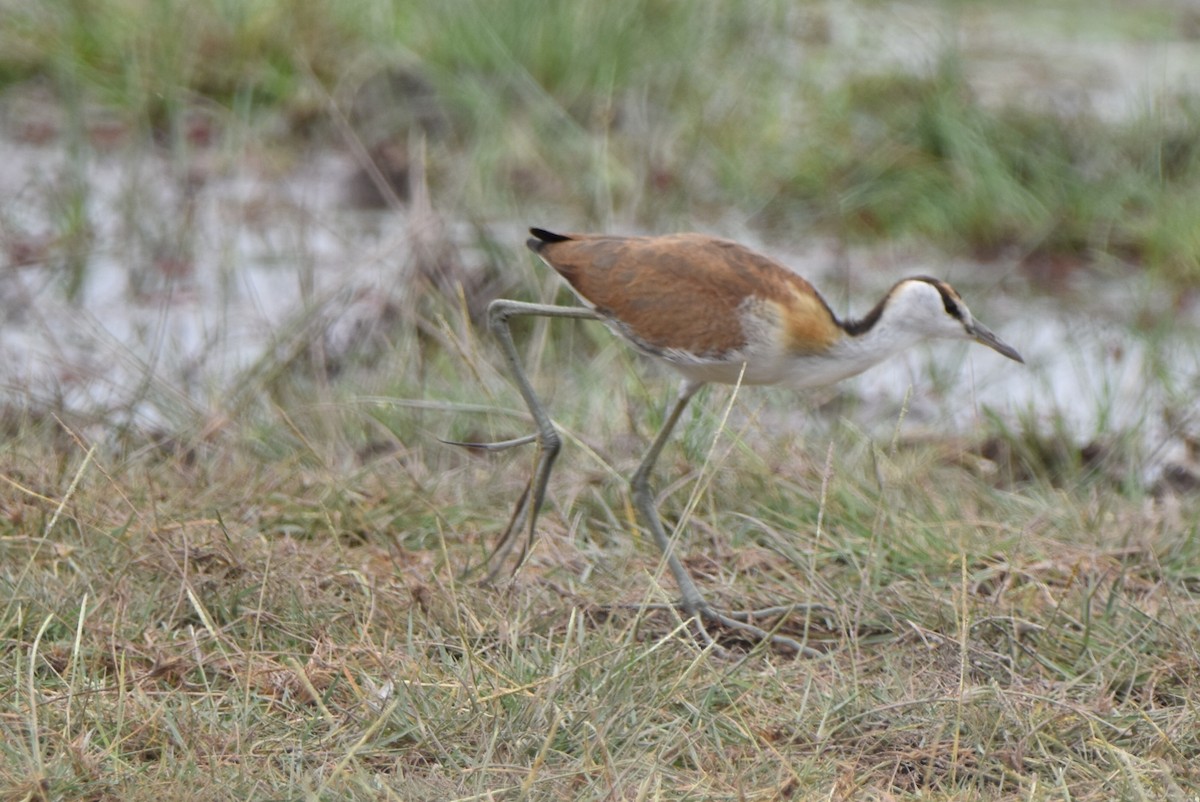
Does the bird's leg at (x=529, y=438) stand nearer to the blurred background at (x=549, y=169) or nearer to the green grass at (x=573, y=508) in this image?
the green grass at (x=573, y=508)

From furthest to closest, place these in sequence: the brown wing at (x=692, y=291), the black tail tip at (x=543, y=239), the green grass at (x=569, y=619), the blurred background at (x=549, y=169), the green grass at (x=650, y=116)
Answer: the green grass at (x=650, y=116), the blurred background at (x=549, y=169), the black tail tip at (x=543, y=239), the brown wing at (x=692, y=291), the green grass at (x=569, y=619)

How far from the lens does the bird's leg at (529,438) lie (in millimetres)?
3910

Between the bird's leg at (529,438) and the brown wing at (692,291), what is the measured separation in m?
0.10

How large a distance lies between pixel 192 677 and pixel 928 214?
166 inches

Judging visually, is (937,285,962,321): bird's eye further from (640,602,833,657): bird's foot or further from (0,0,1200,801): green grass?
(640,602,833,657): bird's foot

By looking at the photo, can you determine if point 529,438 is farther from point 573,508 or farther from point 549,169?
point 549,169

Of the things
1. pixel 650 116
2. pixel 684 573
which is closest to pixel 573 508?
pixel 684 573

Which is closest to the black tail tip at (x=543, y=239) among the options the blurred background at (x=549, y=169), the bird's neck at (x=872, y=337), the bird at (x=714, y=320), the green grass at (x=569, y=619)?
the bird at (x=714, y=320)

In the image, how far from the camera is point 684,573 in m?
3.91

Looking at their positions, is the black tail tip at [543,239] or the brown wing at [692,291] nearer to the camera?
the brown wing at [692,291]

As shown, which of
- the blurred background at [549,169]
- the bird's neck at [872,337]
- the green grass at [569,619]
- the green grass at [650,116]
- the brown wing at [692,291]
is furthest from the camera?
the green grass at [650,116]

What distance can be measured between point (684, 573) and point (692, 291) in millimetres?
655

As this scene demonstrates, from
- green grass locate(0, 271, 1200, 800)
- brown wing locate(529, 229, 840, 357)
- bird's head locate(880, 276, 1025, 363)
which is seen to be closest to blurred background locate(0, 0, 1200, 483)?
green grass locate(0, 271, 1200, 800)

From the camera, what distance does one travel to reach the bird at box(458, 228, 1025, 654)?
3713 mm
